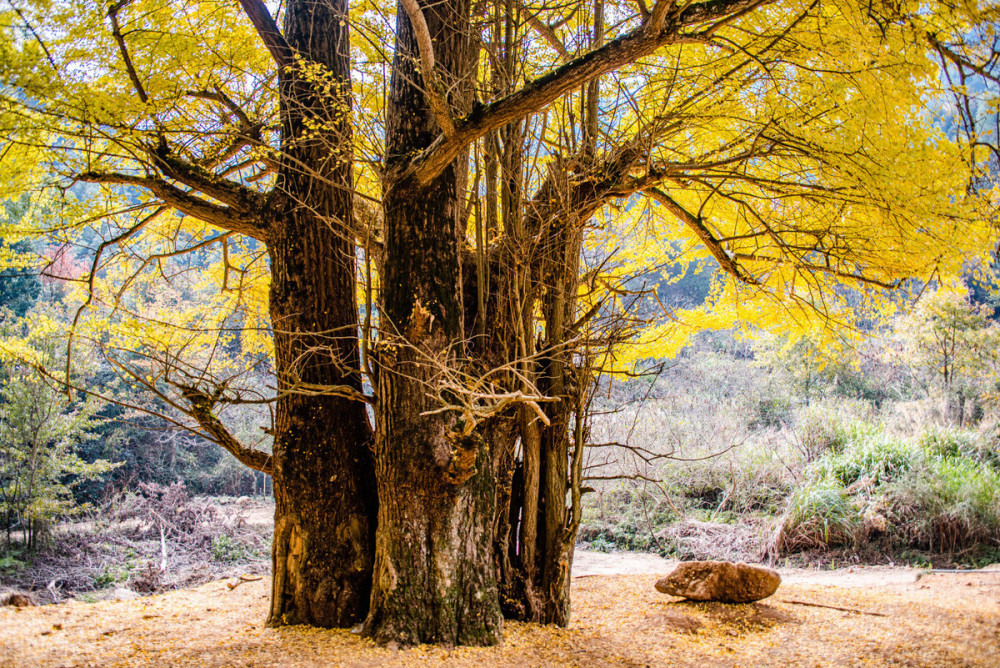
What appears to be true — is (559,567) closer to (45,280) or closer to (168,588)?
(168,588)

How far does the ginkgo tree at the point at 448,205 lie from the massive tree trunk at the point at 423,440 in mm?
13

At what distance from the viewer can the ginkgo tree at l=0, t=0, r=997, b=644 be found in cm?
305

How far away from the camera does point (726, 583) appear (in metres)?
4.07

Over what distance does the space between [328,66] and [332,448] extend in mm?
2359

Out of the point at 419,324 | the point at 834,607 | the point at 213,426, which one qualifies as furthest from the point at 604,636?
the point at 213,426

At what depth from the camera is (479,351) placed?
3.69 meters

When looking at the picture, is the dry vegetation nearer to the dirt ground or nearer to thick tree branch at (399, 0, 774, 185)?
the dirt ground

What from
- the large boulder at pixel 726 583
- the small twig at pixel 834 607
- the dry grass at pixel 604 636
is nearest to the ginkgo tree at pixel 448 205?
the dry grass at pixel 604 636

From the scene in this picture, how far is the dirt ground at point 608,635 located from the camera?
9.53 ft

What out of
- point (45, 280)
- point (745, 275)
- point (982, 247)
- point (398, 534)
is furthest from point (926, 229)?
point (45, 280)

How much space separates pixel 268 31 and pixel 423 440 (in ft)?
8.86

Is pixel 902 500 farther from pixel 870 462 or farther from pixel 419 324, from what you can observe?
pixel 419 324

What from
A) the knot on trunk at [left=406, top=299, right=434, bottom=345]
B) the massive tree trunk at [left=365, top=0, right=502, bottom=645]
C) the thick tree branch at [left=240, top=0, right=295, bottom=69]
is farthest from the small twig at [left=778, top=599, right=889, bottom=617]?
the thick tree branch at [left=240, top=0, right=295, bottom=69]

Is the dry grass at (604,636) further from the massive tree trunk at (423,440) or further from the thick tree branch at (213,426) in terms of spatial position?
the thick tree branch at (213,426)
